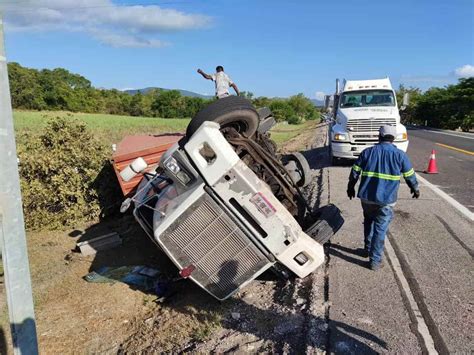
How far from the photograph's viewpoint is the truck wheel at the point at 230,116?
4.37 m

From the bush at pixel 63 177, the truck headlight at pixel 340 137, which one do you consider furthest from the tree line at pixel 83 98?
the bush at pixel 63 177

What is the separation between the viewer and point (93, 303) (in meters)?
5.29

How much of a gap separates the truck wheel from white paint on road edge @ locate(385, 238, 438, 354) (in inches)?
89.5

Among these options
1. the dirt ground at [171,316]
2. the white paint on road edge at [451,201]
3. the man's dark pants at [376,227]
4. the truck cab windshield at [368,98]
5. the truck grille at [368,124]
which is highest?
the truck cab windshield at [368,98]

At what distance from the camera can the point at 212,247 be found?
4.06 metres

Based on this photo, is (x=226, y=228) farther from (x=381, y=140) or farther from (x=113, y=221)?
(x=113, y=221)

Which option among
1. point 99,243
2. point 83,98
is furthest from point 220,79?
point 83,98

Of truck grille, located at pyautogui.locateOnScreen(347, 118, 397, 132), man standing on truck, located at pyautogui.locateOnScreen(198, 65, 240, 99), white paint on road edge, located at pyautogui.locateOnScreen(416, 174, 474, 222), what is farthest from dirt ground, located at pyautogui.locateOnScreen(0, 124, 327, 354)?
truck grille, located at pyautogui.locateOnScreen(347, 118, 397, 132)

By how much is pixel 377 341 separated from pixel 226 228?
1.59 m

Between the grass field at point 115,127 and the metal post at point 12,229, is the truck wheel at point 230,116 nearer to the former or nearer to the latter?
the metal post at point 12,229

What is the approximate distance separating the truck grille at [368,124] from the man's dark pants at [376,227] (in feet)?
21.5

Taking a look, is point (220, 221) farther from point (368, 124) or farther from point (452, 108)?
point (452, 108)

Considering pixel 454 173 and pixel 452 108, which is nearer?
pixel 454 173

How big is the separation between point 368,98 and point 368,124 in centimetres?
162
